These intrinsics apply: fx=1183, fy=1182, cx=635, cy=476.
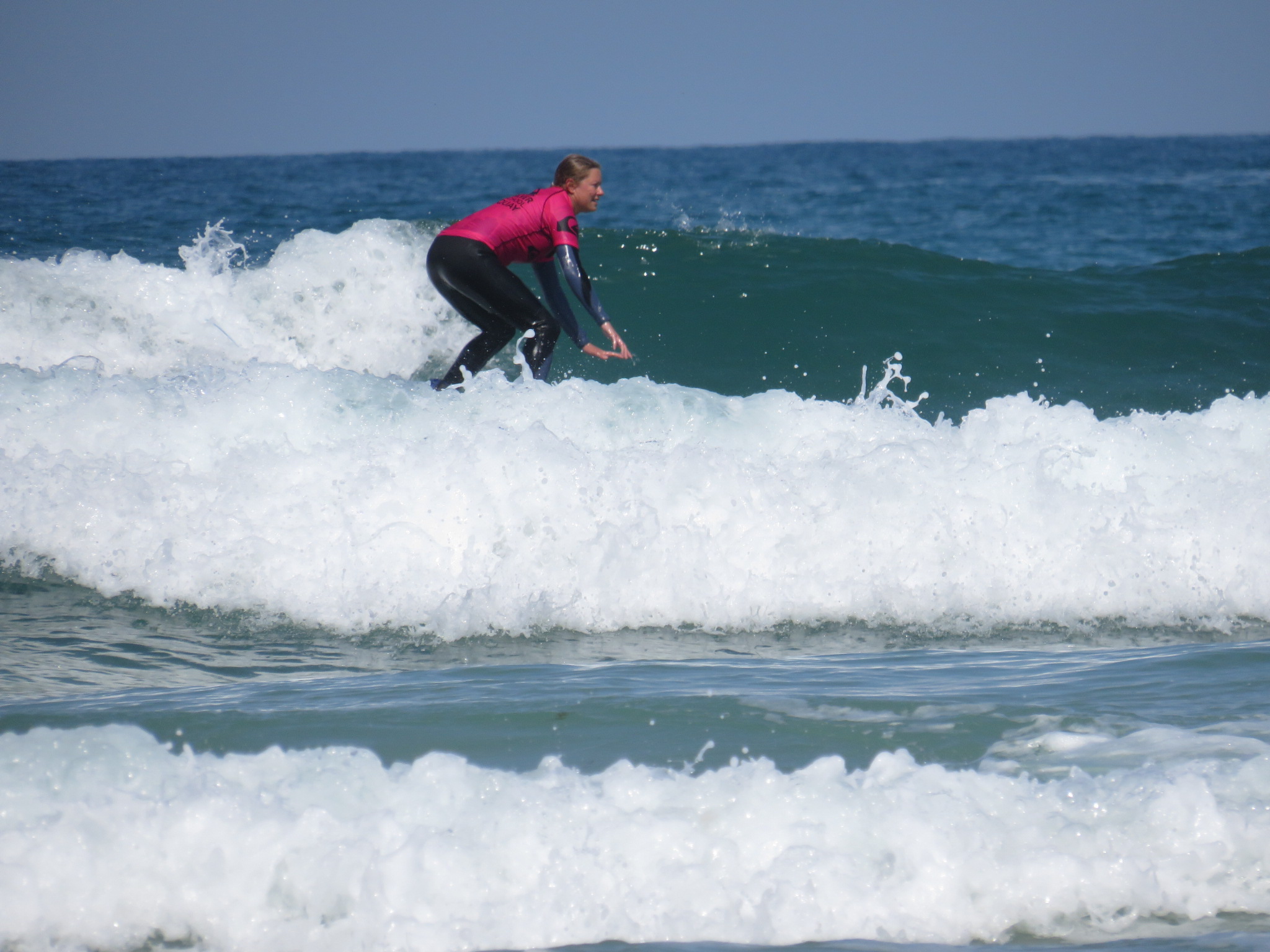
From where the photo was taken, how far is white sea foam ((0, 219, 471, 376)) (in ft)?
28.2

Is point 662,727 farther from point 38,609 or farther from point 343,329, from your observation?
point 343,329

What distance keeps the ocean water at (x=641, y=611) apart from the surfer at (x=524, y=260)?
338mm

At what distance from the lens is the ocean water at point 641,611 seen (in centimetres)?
251

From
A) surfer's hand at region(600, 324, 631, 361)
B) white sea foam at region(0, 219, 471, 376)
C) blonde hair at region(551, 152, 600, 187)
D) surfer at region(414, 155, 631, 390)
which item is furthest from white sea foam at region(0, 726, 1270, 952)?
A: white sea foam at region(0, 219, 471, 376)

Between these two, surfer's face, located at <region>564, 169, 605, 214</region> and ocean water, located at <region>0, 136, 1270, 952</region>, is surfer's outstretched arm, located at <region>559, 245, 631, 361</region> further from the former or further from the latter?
ocean water, located at <region>0, 136, 1270, 952</region>

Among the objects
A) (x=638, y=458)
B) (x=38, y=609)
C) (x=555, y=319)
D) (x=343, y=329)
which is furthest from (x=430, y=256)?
(x=343, y=329)

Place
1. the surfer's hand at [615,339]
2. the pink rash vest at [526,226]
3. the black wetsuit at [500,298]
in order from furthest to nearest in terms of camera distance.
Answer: the black wetsuit at [500,298] < the pink rash vest at [526,226] < the surfer's hand at [615,339]

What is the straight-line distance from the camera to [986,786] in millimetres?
2779

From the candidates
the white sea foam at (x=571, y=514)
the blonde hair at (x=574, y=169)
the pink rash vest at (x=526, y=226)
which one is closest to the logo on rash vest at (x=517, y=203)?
the pink rash vest at (x=526, y=226)

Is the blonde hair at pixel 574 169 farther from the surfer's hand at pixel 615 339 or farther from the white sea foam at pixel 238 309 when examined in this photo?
the white sea foam at pixel 238 309

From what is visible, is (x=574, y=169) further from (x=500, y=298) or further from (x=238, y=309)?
(x=238, y=309)

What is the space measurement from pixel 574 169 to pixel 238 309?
13.8 feet

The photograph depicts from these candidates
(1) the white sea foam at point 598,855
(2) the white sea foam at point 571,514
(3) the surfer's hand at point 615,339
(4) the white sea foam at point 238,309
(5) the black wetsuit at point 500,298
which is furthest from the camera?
(4) the white sea foam at point 238,309

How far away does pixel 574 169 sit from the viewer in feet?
19.4
